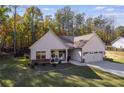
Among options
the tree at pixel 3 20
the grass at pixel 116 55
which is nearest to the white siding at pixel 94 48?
the grass at pixel 116 55

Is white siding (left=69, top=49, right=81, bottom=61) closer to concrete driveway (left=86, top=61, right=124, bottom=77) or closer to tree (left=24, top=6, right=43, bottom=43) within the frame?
concrete driveway (left=86, top=61, right=124, bottom=77)

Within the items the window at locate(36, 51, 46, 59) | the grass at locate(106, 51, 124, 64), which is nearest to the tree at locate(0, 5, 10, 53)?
the window at locate(36, 51, 46, 59)

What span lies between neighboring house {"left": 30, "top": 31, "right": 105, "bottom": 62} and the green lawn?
1.37 meters

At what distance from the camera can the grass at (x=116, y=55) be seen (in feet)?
55.3

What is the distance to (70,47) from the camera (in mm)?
18906

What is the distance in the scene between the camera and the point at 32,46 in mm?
15945

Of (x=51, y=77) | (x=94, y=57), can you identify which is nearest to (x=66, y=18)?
(x=51, y=77)

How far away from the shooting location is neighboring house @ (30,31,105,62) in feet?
54.3

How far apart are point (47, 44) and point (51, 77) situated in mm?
3150

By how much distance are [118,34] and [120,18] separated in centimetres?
152

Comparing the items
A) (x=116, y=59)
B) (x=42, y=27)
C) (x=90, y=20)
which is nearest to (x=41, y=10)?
(x=42, y=27)
